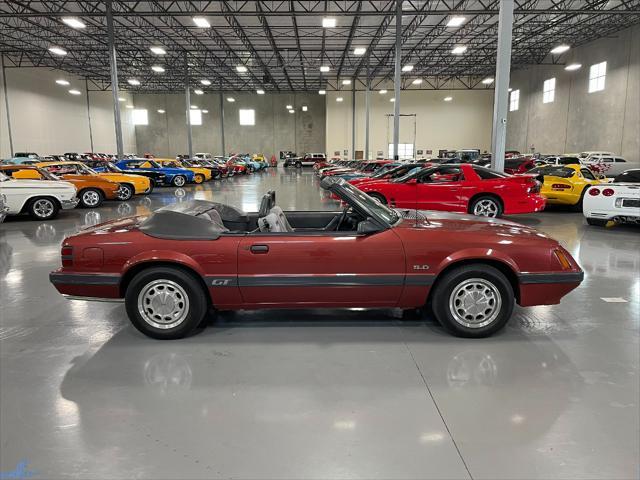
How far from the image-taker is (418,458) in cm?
244

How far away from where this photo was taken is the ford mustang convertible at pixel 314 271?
383cm

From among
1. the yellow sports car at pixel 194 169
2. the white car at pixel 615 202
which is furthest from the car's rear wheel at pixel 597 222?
the yellow sports car at pixel 194 169

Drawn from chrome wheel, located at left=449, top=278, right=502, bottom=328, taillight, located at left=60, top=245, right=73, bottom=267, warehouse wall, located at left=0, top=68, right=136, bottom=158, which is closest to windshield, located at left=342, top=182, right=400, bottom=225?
chrome wheel, located at left=449, top=278, right=502, bottom=328

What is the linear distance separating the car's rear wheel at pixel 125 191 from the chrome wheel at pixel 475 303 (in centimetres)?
1485

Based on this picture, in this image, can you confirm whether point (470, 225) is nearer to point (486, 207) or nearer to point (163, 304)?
point (163, 304)

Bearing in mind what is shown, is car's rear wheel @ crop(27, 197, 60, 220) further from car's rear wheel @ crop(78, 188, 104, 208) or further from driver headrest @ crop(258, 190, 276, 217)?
driver headrest @ crop(258, 190, 276, 217)

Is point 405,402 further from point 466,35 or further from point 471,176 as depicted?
point 466,35

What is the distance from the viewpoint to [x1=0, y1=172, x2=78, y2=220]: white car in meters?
10.7

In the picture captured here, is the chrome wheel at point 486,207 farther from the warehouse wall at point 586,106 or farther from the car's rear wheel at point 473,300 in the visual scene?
the warehouse wall at point 586,106

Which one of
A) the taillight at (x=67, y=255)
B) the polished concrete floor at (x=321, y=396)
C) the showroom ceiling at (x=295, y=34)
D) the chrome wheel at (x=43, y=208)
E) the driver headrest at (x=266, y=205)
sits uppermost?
the showroom ceiling at (x=295, y=34)

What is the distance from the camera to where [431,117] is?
44.1 m

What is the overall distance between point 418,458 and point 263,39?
3030 cm

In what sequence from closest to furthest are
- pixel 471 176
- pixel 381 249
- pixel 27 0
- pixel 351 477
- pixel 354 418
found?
1. pixel 351 477
2. pixel 354 418
3. pixel 381 249
4. pixel 471 176
5. pixel 27 0

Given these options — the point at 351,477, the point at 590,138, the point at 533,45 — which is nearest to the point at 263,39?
the point at 533,45
